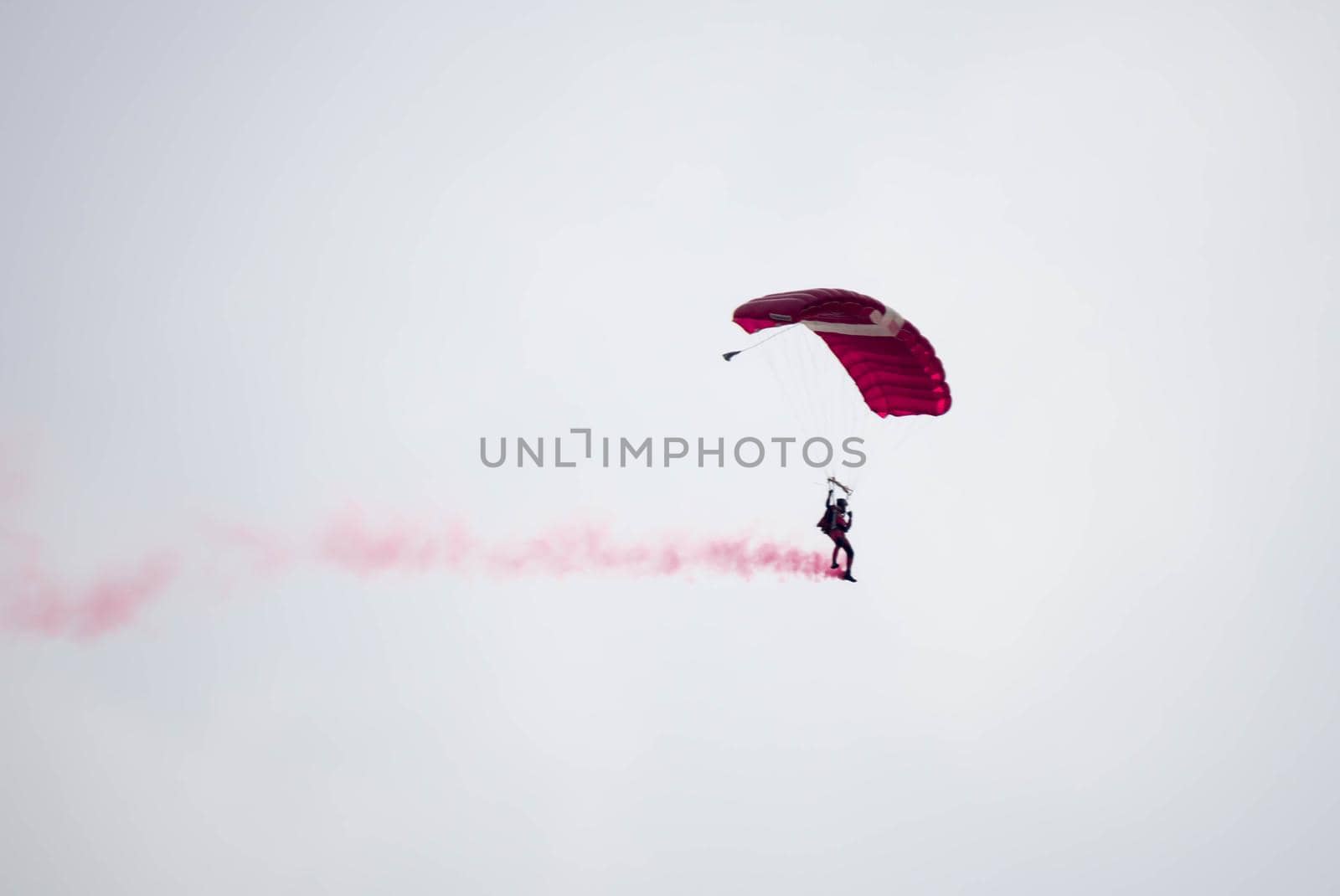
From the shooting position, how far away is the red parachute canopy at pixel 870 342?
21203 millimetres

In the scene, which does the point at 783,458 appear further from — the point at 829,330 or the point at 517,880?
the point at 517,880

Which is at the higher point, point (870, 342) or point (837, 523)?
point (870, 342)

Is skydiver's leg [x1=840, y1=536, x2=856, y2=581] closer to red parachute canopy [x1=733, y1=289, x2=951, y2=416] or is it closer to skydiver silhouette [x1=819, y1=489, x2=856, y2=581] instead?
skydiver silhouette [x1=819, y1=489, x2=856, y2=581]

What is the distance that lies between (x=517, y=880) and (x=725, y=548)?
3695cm

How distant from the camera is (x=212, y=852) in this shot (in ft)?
174

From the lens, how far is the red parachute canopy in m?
21.2

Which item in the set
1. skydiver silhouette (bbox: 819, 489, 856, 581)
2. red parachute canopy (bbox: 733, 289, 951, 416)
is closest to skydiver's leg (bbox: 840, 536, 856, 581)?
skydiver silhouette (bbox: 819, 489, 856, 581)

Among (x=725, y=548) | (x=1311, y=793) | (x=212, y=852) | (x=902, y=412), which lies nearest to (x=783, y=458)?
(x=725, y=548)

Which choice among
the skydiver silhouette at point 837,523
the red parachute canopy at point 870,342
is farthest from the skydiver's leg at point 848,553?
the red parachute canopy at point 870,342

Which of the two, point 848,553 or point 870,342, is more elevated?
point 870,342

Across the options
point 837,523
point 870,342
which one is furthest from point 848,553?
point 870,342

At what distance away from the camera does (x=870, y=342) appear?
22531 mm

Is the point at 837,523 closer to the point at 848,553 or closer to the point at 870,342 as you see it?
the point at 848,553

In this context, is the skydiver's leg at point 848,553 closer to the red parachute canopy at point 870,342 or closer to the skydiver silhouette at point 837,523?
the skydiver silhouette at point 837,523
